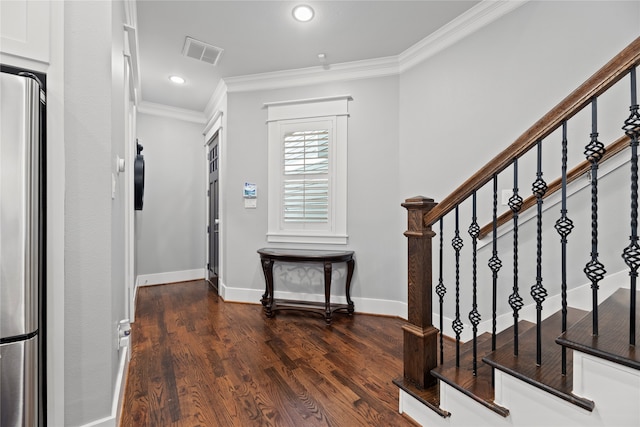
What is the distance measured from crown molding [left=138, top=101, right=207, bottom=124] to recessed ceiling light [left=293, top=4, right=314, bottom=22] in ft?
9.56

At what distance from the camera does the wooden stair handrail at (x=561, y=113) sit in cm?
96

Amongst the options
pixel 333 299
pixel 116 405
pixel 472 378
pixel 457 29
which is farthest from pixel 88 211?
pixel 457 29

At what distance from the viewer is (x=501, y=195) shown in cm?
230

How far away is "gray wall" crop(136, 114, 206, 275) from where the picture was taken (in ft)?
14.8

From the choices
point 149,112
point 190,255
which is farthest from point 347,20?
point 190,255

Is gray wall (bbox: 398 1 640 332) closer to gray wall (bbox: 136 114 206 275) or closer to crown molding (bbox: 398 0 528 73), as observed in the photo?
crown molding (bbox: 398 0 528 73)

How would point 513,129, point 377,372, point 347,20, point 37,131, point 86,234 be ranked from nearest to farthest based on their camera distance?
point 37,131
point 86,234
point 377,372
point 513,129
point 347,20

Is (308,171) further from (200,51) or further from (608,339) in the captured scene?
(608,339)

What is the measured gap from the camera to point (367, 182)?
3.33m

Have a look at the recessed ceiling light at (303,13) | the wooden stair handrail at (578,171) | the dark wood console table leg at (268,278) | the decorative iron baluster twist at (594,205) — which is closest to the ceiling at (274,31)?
the recessed ceiling light at (303,13)

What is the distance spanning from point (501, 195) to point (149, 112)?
4675mm

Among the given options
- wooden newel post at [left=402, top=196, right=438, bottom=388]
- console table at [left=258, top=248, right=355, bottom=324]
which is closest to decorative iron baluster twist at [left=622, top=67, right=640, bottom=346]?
wooden newel post at [left=402, top=196, right=438, bottom=388]

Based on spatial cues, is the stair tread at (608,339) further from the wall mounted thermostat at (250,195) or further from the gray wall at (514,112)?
the wall mounted thermostat at (250,195)

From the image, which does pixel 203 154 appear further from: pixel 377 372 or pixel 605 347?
pixel 605 347
